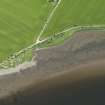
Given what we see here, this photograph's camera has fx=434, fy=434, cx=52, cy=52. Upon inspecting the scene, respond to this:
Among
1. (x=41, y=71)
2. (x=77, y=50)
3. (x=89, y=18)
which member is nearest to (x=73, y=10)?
(x=89, y=18)

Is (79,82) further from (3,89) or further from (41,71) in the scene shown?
(3,89)

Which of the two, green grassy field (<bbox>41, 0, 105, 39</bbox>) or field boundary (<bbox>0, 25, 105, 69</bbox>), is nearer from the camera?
field boundary (<bbox>0, 25, 105, 69</bbox>)

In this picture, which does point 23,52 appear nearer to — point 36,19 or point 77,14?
point 36,19

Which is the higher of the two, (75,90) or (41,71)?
(41,71)

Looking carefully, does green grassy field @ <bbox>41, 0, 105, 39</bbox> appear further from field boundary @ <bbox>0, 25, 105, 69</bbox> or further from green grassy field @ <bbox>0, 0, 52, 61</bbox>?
green grassy field @ <bbox>0, 0, 52, 61</bbox>

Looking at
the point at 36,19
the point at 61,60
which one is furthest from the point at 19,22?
the point at 61,60

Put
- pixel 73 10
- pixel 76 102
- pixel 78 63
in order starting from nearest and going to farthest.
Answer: pixel 76 102
pixel 78 63
pixel 73 10

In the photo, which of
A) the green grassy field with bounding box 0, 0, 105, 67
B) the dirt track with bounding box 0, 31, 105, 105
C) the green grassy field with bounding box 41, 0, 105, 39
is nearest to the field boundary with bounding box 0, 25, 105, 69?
the green grassy field with bounding box 0, 0, 105, 67
